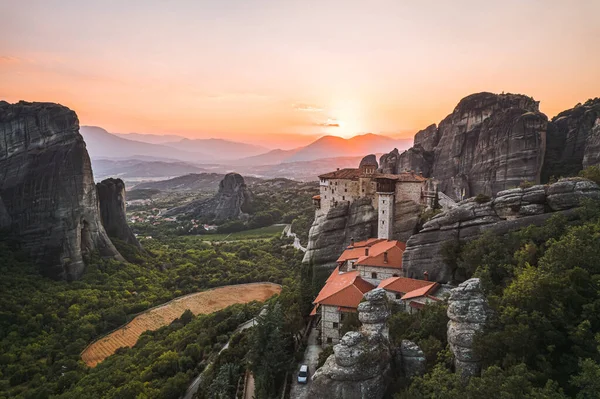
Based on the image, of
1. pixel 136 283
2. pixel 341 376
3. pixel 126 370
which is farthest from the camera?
pixel 136 283

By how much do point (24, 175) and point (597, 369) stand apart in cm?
6636

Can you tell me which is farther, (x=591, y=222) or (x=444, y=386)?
(x=591, y=222)

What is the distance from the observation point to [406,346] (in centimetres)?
1666

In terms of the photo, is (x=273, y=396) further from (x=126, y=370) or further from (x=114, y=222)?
(x=114, y=222)

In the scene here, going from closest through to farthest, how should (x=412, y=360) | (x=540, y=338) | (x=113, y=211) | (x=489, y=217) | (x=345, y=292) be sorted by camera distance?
(x=540, y=338) < (x=412, y=360) < (x=489, y=217) < (x=345, y=292) < (x=113, y=211)

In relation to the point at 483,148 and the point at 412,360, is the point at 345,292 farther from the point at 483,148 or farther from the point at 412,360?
the point at 483,148

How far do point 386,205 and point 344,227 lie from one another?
19.1 ft

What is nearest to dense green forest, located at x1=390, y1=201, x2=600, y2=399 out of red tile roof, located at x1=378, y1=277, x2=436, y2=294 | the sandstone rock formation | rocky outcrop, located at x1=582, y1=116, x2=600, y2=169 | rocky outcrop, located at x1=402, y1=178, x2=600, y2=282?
rocky outcrop, located at x1=402, y1=178, x2=600, y2=282

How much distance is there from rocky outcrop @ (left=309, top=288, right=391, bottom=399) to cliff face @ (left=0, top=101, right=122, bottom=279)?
5130 cm

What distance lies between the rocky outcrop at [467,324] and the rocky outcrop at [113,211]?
6824cm

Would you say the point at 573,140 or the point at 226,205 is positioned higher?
the point at 573,140

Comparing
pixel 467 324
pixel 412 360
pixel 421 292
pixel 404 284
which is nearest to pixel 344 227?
pixel 404 284

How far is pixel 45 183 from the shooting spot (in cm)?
5266

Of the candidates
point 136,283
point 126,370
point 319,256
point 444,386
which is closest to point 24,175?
point 136,283
